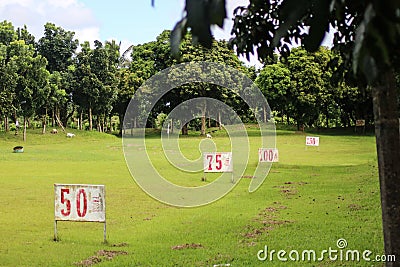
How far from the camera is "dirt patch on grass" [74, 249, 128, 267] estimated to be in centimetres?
765

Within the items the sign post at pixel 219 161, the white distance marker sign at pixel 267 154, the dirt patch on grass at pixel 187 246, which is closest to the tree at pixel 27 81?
the white distance marker sign at pixel 267 154

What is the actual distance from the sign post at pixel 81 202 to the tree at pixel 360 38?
17.9ft

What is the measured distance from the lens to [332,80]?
423 centimetres

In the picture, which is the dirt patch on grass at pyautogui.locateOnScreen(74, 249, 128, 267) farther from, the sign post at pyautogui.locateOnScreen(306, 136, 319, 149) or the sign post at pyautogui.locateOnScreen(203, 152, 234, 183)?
the sign post at pyautogui.locateOnScreen(306, 136, 319, 149)

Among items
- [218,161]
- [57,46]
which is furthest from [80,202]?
[57,46]

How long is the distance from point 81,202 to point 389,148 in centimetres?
680

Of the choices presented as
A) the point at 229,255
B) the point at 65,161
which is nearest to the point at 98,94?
the point at 65,161

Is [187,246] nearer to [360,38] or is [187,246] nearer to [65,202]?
[65,202]

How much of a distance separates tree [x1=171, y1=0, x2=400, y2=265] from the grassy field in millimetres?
3886

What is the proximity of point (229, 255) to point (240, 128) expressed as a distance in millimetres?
37168

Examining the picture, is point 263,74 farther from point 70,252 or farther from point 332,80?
point 332,80

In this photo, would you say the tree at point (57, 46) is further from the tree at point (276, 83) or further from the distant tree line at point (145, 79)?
the tree at point (276, 83)

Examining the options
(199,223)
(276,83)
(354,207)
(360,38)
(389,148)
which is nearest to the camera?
(360,38)

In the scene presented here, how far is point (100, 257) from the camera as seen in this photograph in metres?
7.96
